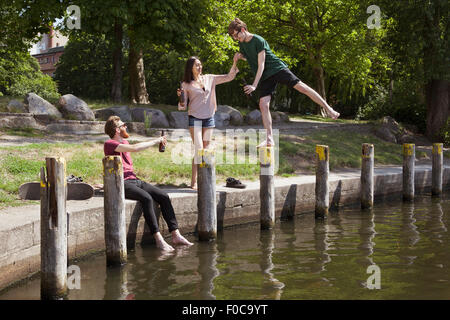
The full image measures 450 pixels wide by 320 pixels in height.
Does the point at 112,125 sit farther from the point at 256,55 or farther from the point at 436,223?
the point at 436,223

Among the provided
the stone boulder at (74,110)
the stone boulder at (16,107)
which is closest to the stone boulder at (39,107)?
the stone boulder at (16,107)

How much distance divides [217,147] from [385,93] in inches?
922

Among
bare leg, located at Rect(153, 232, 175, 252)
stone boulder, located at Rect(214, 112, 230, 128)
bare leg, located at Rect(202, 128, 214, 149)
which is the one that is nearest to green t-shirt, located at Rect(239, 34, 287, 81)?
bare leg, located at Rect(202, 128, 214, 149)

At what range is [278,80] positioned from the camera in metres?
9.27

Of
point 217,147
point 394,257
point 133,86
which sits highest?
point 133,86

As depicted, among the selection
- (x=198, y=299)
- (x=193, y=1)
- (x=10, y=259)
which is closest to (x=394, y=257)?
(x=198, y=299)

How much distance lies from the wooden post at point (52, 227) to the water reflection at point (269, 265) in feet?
7.41

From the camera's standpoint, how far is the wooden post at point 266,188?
9.05 meters

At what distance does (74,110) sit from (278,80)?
9361 mm

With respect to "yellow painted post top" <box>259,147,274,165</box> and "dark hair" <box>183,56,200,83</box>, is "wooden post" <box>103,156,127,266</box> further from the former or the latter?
"yellow painted post top" <box>259,147,274,165</box>

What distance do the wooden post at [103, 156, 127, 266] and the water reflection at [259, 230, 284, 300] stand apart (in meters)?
1.88

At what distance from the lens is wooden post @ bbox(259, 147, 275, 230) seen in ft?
29.7

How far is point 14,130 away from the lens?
14156mm
